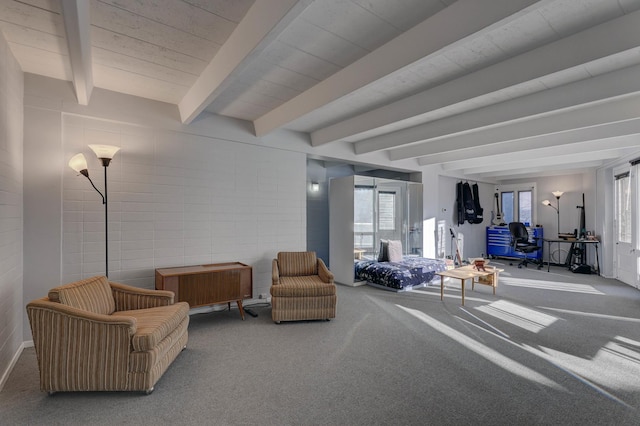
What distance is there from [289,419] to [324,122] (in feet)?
11.7

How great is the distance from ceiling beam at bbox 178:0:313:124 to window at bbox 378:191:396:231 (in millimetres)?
3987

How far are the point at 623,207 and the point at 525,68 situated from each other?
18.2 ft

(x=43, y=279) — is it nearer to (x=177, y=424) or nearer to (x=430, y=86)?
(x=177, y=424)

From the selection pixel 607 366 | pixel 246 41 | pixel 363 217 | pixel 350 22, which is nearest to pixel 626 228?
pixel 607 366

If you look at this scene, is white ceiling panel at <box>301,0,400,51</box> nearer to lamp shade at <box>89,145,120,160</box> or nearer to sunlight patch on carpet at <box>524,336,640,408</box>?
lamp shade at <box>89,145,120,160</box>

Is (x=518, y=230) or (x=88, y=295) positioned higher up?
(x=518, y=230)

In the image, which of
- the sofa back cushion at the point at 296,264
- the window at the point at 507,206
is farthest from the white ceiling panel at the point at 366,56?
the window at the point at 507,206

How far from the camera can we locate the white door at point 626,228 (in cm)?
542

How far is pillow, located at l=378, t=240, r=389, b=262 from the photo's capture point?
19.6 ft

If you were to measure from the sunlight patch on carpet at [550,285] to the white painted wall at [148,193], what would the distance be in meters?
4.25

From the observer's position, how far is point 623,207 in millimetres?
5918

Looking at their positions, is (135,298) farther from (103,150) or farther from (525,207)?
(525,207)

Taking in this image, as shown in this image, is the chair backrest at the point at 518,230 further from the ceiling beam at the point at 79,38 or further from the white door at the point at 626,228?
the ceiling beam at the point at 79,38

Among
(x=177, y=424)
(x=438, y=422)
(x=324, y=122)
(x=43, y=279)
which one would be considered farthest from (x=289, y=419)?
(x=324, y=122)
